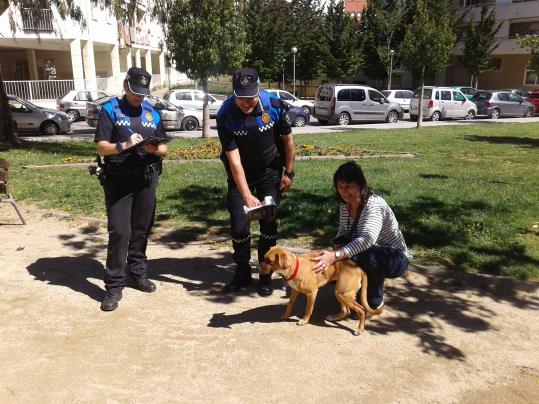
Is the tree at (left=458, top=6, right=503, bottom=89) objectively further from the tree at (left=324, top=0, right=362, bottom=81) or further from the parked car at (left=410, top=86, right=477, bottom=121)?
the parked car at (left=410, top=86, right=477, bottom=121)

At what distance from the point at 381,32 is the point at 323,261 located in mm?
37465

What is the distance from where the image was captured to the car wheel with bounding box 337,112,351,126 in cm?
2207

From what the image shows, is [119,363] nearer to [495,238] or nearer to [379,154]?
[495,238]

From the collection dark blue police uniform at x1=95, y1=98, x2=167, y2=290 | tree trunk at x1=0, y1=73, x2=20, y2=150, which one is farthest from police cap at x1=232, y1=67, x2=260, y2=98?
tree trunk at x1=0, y1=73, x2=20, y2=150

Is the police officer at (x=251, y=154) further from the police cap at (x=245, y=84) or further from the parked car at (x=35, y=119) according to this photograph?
the parked car at (x=35, y=119)

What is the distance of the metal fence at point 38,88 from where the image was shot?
2534cm

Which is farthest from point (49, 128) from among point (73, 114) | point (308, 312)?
point (308, 312)

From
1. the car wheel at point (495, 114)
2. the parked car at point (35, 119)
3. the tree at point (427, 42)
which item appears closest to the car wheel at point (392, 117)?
the tree at point (427, 42)

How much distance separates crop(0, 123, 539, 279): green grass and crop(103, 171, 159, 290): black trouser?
1.69 meters

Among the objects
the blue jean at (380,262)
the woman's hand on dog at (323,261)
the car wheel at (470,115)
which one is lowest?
the car wheel at (470,115)

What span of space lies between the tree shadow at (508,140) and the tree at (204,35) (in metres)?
7.93

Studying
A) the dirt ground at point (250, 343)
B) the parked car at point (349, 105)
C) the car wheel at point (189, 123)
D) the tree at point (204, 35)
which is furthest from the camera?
the parked car at point (349, 105)

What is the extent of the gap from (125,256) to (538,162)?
9649 mm

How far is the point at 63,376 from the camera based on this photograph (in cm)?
324
